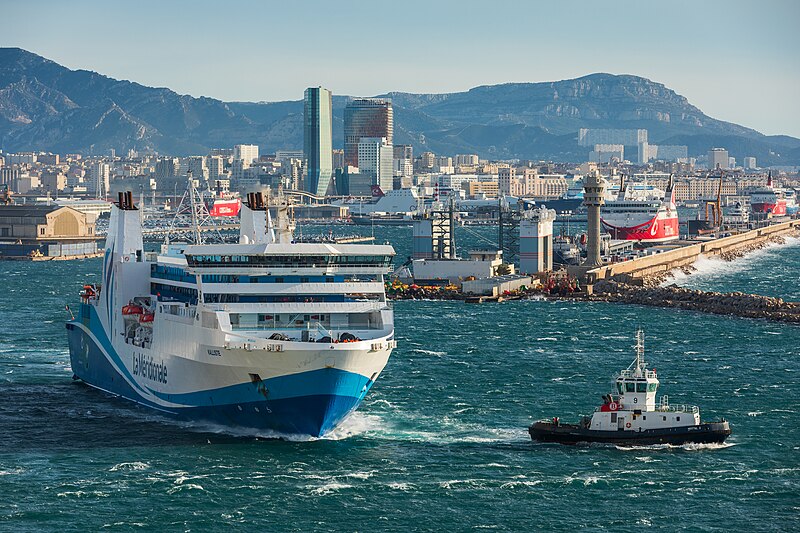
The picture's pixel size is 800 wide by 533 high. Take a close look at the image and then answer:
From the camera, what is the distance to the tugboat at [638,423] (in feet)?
151

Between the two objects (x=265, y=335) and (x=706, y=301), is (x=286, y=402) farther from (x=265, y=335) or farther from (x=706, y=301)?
(x=706, y=301)

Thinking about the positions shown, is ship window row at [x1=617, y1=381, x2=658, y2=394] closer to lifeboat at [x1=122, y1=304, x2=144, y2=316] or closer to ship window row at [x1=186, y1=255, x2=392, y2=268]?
ship window row at [x1=186, y1=255, x2=392, y2=268]

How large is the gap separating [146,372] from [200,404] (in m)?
4.69

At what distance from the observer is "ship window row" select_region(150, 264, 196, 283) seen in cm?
5184

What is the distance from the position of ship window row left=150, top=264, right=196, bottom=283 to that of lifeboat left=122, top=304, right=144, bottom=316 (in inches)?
58.4

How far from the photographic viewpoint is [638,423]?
45969mm

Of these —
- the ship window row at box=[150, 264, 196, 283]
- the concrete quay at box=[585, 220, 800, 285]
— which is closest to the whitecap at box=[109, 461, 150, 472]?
the ship window row at box=[150, 264, 196, 283]

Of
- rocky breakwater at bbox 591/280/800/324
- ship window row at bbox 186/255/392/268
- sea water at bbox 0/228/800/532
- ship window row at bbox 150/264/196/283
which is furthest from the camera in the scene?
rocky breakwater at bbox 591/280/800/324

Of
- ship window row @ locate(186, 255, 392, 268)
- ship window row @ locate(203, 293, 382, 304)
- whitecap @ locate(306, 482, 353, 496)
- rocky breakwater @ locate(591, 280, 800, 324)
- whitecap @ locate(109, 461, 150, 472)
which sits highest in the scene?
ship window row @ locate(186, 255, 392, 268)

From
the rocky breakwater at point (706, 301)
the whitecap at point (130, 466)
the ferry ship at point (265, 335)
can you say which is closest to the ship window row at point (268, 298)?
the ferry ship at point (265, 335)

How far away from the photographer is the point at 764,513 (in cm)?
3956

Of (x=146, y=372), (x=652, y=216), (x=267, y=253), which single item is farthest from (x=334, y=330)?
(x=652, y=216)

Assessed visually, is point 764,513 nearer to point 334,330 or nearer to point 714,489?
point 714,489

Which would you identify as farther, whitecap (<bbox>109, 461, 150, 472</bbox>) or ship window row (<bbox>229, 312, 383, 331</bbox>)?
ship window row (<bbox>229, 312, 383, 331</bbox>)
